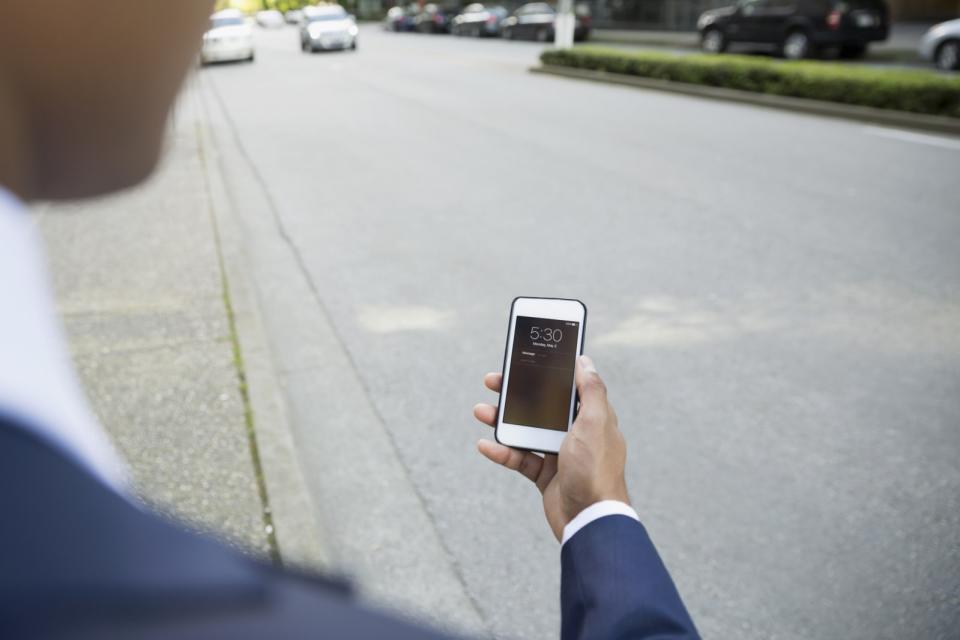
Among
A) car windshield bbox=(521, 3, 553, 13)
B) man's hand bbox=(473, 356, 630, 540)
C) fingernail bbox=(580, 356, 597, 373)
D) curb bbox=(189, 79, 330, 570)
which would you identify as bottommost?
curb bbox=(189, 79, 330, 570)

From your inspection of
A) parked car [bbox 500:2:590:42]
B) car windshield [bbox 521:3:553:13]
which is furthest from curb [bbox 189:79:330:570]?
car windshield [bbox 521:3:553:13]

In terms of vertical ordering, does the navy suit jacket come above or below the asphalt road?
above

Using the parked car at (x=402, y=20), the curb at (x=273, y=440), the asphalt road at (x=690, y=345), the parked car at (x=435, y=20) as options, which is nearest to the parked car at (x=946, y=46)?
the asphalt road at (x=690, y=345)

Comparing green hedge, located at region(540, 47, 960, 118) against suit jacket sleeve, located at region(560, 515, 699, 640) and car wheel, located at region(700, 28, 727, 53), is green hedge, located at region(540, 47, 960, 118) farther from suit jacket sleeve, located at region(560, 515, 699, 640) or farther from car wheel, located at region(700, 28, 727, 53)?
suit jacket sleeve, located at region(560, 515, 699, 640)

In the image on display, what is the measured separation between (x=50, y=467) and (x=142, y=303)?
5283mm

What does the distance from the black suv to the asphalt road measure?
35.9ft

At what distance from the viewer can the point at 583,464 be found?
136 cm

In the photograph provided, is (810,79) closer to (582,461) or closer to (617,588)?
(582,461)

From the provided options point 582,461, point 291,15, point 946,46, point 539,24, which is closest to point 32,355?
point 582,461

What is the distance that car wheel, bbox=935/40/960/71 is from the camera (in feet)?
55.6

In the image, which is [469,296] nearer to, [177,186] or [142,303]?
[142,303]

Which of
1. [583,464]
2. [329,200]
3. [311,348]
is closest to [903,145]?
[329,200]

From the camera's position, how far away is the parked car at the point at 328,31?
30406 millimetres

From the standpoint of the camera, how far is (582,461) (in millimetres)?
1363
